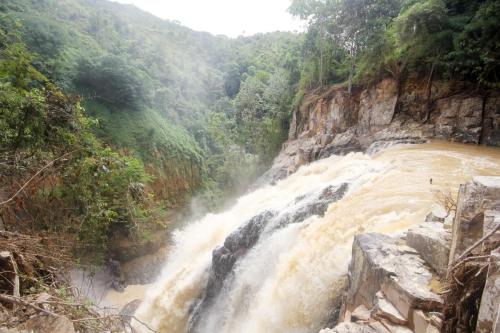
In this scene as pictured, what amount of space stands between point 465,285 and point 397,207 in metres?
3.69

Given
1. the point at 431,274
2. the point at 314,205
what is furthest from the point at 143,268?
the point at 431,274

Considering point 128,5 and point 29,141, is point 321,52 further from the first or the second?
point 128,5

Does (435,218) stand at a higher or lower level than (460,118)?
lower

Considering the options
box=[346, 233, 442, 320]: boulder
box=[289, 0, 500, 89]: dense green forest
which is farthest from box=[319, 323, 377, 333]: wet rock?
box=[289, 0, 500, 89]: dense green forest

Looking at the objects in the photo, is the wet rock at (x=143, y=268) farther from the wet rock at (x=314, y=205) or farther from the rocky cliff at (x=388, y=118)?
the wet rock at (x=314, y=205)

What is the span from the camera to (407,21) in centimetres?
1135

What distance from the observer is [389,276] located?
362 cm

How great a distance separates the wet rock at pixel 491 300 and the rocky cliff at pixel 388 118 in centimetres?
1070

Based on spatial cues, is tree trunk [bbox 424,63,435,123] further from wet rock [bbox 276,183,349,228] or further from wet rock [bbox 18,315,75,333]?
wet rock [bbox 18,315,75,333]

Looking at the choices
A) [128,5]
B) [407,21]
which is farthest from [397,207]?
[128,5]

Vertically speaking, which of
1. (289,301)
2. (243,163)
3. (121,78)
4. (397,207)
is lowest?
(243,163)

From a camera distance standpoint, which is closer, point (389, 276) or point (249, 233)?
point (389, 276)

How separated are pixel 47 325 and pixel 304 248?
4367mm

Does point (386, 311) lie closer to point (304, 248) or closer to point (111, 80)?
point (304, 248)
